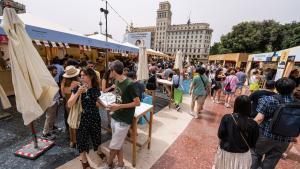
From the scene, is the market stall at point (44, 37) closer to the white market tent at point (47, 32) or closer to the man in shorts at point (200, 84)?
the white market tent at point (47, 32)

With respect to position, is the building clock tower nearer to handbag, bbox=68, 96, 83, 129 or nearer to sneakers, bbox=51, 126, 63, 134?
sneakers, bbox=51, 126, 63, 134

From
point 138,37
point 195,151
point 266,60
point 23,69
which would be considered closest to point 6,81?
point 23,69

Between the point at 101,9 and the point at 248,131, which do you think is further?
the point at 101,9

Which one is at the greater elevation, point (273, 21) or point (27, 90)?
point (273, 21)

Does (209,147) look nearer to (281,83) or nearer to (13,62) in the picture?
(281,83)

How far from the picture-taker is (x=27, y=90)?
7.06 feet

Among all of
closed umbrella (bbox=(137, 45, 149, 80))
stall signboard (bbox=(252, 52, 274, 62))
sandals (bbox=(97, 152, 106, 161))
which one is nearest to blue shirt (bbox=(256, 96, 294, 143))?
sandals (bbox=(97, 152, 106, 161))

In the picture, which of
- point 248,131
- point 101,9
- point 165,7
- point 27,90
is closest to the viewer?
point 248,131

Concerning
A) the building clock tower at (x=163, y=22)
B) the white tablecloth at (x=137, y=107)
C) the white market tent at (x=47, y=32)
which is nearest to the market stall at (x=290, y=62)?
the white tablecloth at (x=137, y=107)

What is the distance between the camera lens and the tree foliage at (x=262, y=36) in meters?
22.8

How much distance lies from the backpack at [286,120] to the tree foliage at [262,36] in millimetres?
27491

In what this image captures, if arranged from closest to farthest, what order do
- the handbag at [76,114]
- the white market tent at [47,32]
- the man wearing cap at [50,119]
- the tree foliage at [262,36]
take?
the handbag at [76,114]
the man wearing cap at [50,119]
the white market tent at [47,32]
the tree foliage at [262,36]

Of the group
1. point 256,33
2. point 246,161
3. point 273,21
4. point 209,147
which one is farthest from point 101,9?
point 273,21

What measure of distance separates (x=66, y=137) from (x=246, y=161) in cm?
344
